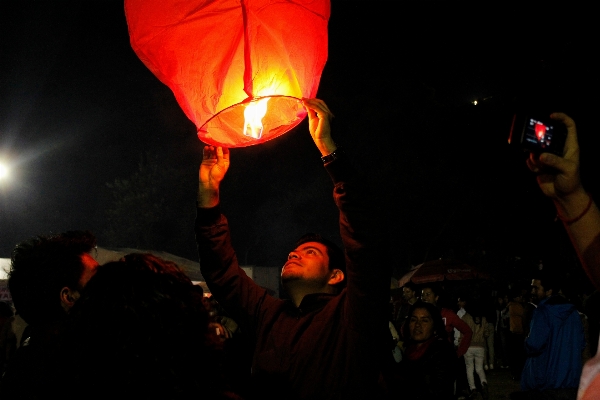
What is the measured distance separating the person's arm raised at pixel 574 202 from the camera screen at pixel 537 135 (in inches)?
1.5

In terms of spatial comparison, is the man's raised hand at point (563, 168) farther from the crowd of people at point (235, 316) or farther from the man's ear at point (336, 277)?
the man's ear at point (336, 277)

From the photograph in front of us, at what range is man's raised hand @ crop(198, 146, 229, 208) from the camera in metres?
3.14

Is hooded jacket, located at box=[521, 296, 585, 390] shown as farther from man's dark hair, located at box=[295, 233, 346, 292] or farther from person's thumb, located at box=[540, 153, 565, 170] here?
person's thumb, located at box=[540, 153, 565, 170]

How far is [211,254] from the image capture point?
10.4 feet

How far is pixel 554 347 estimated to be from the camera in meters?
6.20

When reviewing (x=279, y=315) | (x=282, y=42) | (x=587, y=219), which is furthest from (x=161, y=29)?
(x=587, y=219)

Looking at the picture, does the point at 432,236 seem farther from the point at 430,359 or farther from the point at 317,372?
the point at 317,372

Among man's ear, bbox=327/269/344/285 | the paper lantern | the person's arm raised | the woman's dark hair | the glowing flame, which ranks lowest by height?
the woman's dark hair

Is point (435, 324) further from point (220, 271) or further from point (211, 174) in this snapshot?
point (211, 174)

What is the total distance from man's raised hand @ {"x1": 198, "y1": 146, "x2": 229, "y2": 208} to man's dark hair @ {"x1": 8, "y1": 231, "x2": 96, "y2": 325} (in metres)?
0.75

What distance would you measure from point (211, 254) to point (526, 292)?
13.8 metres

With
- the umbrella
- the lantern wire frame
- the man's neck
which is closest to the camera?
the lantern wire frame

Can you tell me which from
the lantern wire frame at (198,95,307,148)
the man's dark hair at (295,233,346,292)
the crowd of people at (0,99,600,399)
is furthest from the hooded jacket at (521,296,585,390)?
the lantern wire frame at (198,95,307,148)

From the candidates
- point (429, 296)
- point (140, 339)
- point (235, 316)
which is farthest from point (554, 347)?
point (140, 339)
